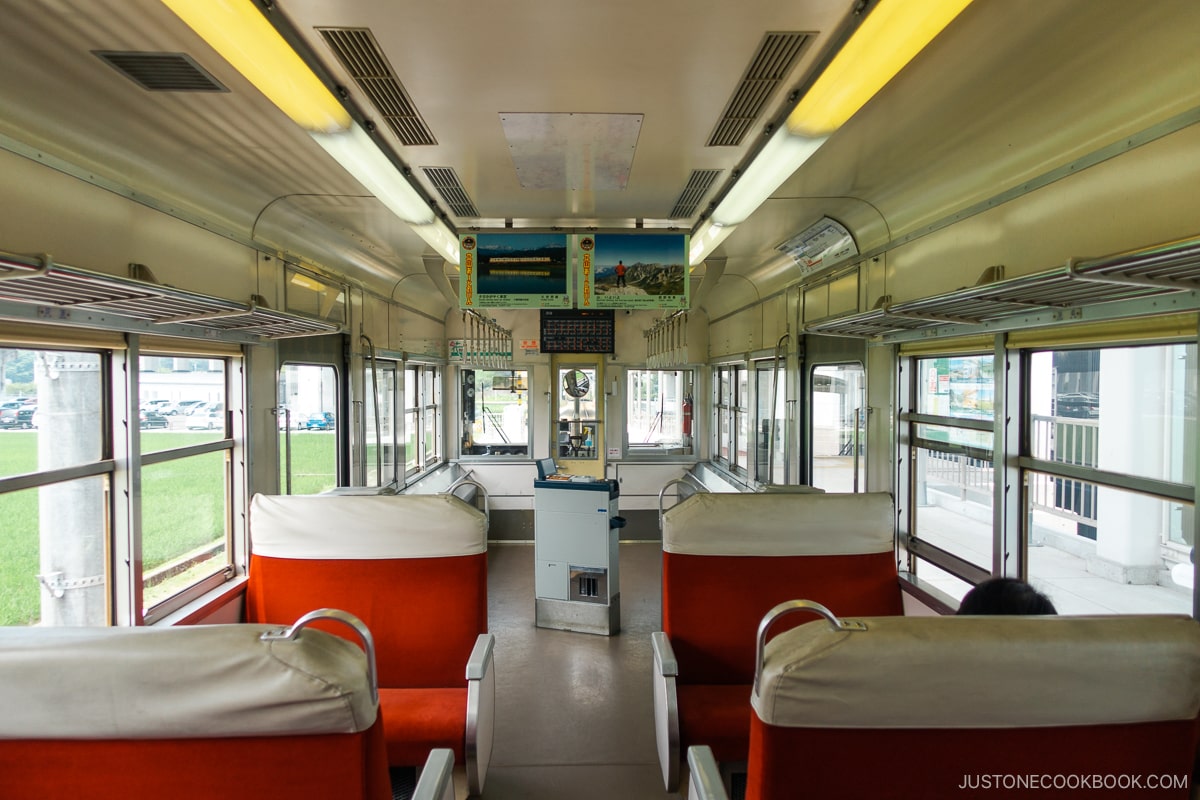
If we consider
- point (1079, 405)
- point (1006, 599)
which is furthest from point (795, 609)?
point (1079, 405)

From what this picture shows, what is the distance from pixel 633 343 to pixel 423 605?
5841 millimetres

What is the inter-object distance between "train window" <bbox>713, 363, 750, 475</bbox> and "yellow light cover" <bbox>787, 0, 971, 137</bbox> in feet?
14.7

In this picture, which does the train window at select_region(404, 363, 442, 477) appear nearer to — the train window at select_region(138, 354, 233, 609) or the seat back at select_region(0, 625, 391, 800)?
the train window at select_region(138, 354, 233, 609)

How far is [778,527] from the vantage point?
2.86m

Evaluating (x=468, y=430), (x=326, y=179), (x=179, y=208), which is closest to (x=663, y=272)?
(x=326, y=179)

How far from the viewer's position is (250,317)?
9.07ft

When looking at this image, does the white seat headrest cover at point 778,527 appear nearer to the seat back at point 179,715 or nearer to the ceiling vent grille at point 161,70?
the seat back at point 179,715

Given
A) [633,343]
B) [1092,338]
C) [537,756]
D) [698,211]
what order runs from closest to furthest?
[1092,338]
[537,756]
[698,211]
[633,343]

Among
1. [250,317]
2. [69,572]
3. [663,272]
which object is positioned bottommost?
[69,572]

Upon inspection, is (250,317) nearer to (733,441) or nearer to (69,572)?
(69,572)

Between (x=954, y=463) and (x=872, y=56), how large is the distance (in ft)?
7.88

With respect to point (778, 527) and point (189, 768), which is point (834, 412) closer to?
point (778, 527)

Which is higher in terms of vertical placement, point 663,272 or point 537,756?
point 663,272

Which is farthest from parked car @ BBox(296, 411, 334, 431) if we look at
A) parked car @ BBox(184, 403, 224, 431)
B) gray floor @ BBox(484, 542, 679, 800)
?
gray floor @ BBox(484, 542, 679, 800)
